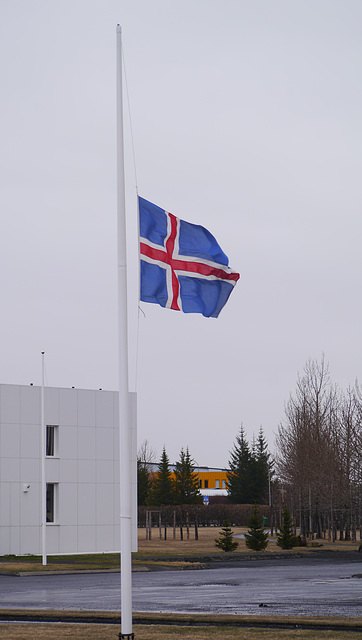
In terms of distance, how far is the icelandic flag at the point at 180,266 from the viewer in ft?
40.7

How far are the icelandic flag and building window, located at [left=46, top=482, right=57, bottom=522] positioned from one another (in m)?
33.8

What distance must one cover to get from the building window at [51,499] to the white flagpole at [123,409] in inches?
1362

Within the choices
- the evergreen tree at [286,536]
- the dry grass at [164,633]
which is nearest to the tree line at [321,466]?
the evergreen tree at [286,536]

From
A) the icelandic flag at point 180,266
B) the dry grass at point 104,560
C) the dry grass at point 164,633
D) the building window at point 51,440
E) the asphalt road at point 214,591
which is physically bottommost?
the dry grass at point 104,560

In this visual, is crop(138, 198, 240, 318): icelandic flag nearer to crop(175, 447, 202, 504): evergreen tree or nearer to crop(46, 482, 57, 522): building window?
crop(46, 482, 57, 522): building window

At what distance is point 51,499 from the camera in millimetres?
45281

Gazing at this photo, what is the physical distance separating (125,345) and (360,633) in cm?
543

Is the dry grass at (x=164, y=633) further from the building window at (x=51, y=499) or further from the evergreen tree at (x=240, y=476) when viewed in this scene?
the evergreen tree at (x=240, y=476)

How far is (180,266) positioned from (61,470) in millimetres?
33989

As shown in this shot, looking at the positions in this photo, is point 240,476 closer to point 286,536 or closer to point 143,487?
point 143,487

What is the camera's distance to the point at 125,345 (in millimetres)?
11523

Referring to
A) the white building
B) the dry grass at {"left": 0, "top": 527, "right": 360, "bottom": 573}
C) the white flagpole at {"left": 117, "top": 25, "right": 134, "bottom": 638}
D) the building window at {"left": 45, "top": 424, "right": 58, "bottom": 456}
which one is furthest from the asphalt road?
the building window at {"left": 45, "top": 424, "right": 58, "bottom": 456}

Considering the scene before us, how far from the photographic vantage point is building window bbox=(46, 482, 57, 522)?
45.0 m

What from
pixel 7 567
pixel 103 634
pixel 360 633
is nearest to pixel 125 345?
pixel 103 634
